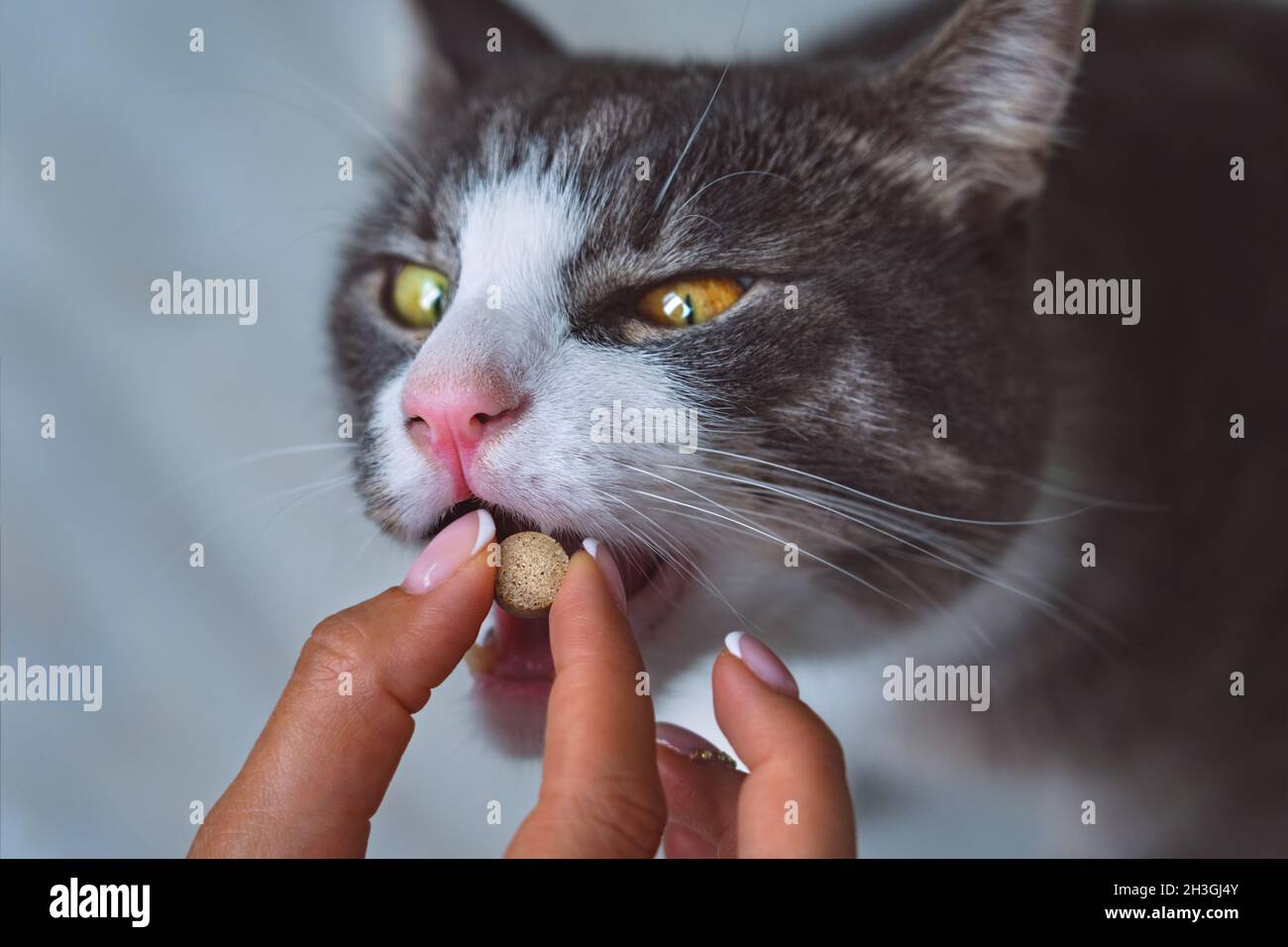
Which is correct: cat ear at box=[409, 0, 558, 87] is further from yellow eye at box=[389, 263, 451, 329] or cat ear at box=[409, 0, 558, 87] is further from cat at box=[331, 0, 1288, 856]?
yellow eye at box=[389, 263, 451, 329]

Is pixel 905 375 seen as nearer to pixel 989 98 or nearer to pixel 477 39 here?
pixel 989 98

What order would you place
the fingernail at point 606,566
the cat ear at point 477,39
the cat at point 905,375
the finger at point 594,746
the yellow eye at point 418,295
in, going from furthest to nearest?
the cat ear at point 477,39 < the yellow eye at point 418,295 < the cat at point 905,375 < the fingernail at point 606,566 < the finger at point 594,746

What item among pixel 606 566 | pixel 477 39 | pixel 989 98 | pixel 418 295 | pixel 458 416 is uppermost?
pixel 477 39

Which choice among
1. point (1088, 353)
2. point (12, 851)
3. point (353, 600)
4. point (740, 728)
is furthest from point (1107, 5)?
point (12, 851)

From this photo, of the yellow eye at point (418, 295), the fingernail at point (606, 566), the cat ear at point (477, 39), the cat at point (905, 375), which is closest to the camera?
the fingernail at point (606, 566)

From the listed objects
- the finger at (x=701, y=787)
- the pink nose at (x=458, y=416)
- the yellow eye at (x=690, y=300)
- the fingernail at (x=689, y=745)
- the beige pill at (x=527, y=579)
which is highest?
the yellow eye at (x=690, y=300)

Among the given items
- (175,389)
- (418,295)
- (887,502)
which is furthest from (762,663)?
(175,389)

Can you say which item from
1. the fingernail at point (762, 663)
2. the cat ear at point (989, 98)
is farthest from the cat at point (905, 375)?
the fingernail at point (762, 663)

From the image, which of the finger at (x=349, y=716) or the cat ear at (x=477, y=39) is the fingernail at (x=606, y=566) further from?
the cat ear at (x=477, y=39)
